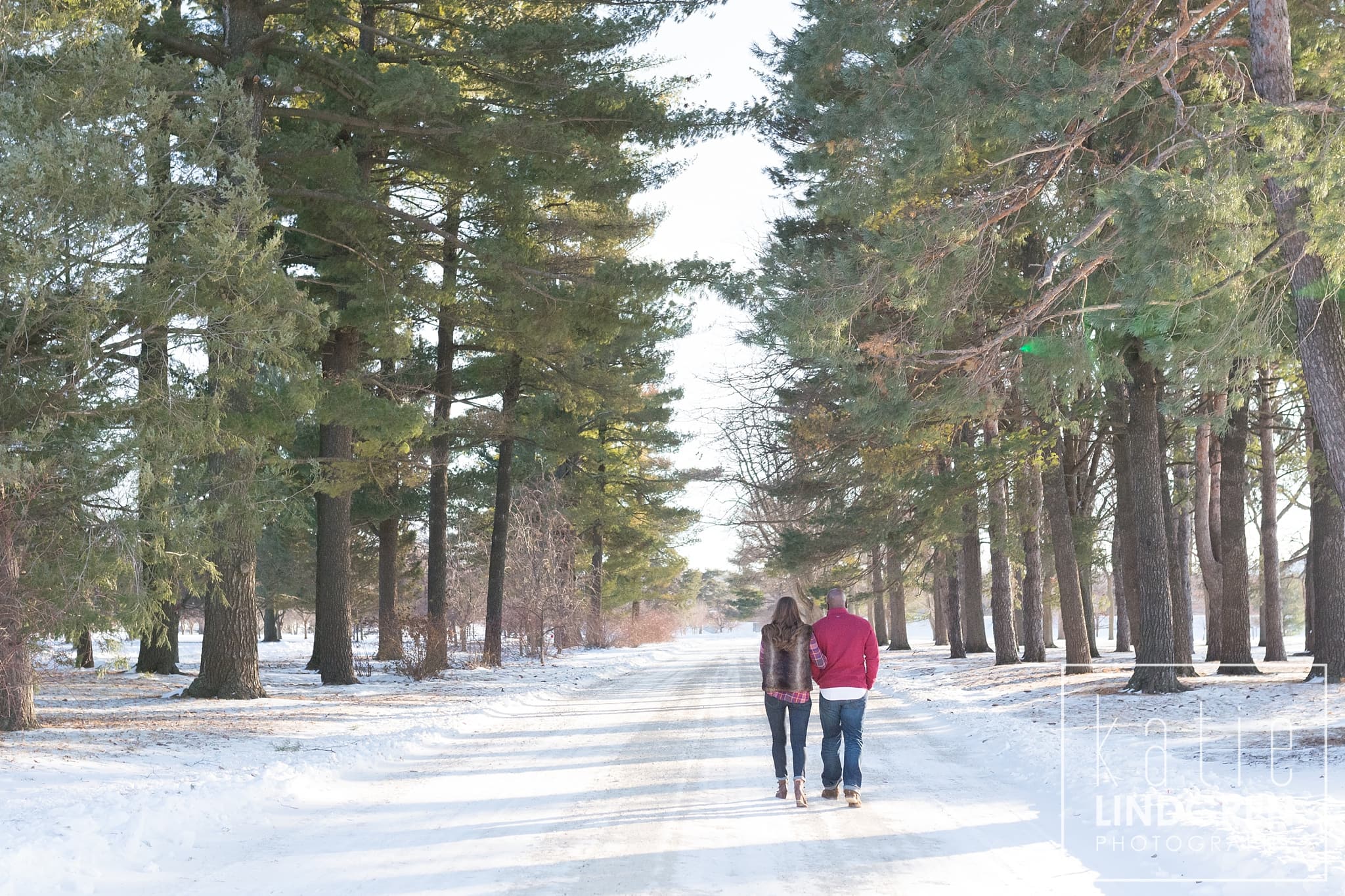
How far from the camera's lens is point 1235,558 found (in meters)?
18.0

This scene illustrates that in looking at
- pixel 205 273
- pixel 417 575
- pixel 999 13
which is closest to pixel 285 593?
pixel 417 575

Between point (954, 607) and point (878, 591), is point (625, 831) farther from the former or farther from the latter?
point (954, 607)

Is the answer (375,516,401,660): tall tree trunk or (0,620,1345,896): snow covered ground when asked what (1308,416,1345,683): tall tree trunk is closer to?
(0,620,1345,896): snow covered ground

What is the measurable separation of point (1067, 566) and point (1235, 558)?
284 centimetres

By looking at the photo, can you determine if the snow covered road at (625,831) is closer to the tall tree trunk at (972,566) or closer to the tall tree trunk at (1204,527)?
the tall tree trunk at (972,566)

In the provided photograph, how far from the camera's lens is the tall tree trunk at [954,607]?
31.1 metres

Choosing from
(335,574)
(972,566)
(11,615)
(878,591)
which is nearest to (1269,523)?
(972,566)

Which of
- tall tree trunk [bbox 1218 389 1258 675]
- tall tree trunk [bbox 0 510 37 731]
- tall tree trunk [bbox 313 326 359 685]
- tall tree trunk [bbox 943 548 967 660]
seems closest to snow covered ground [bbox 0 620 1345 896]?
tall tree trunk [bbox 0 510 37 731]

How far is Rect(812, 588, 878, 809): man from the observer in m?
8.35

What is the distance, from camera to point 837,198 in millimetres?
11570

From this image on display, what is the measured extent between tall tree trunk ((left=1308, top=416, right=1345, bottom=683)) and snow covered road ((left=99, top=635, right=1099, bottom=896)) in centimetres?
824

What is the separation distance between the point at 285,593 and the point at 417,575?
16.4m

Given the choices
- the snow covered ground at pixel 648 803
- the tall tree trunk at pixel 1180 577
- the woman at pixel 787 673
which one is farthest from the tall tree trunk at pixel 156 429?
the tall tree trunk at pixel 1180 577

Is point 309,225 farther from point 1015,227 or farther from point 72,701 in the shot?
point 1015,227
